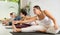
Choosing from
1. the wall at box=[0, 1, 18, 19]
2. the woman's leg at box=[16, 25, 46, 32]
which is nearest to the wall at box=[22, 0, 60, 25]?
the wall at box=[0, 1, 18, 19]

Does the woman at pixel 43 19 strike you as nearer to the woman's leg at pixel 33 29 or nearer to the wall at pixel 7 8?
the woman's leg at pixel 33 29

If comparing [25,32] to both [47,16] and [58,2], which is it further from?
[58,2]

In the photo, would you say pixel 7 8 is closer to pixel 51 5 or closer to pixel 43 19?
pixel 51 5

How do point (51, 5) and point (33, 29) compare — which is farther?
point (51, 5)

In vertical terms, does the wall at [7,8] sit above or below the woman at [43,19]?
above

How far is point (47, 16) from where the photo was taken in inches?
126

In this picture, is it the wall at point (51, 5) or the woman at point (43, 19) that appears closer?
the woman at point (43, 19)

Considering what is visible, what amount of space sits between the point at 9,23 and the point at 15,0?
175 cm

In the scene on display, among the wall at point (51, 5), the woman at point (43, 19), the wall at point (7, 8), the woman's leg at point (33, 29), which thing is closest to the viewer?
the woman at point (43, 19)

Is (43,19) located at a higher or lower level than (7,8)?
lower

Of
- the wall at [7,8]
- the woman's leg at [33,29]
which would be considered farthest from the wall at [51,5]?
the woman's leg at [33,29]

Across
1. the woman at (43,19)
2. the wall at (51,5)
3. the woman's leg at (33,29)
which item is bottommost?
the woman's leg at (33,29)

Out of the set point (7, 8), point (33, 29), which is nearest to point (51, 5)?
point (7, 8)

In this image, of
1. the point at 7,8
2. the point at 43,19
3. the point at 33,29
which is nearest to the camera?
the point at 43,19
